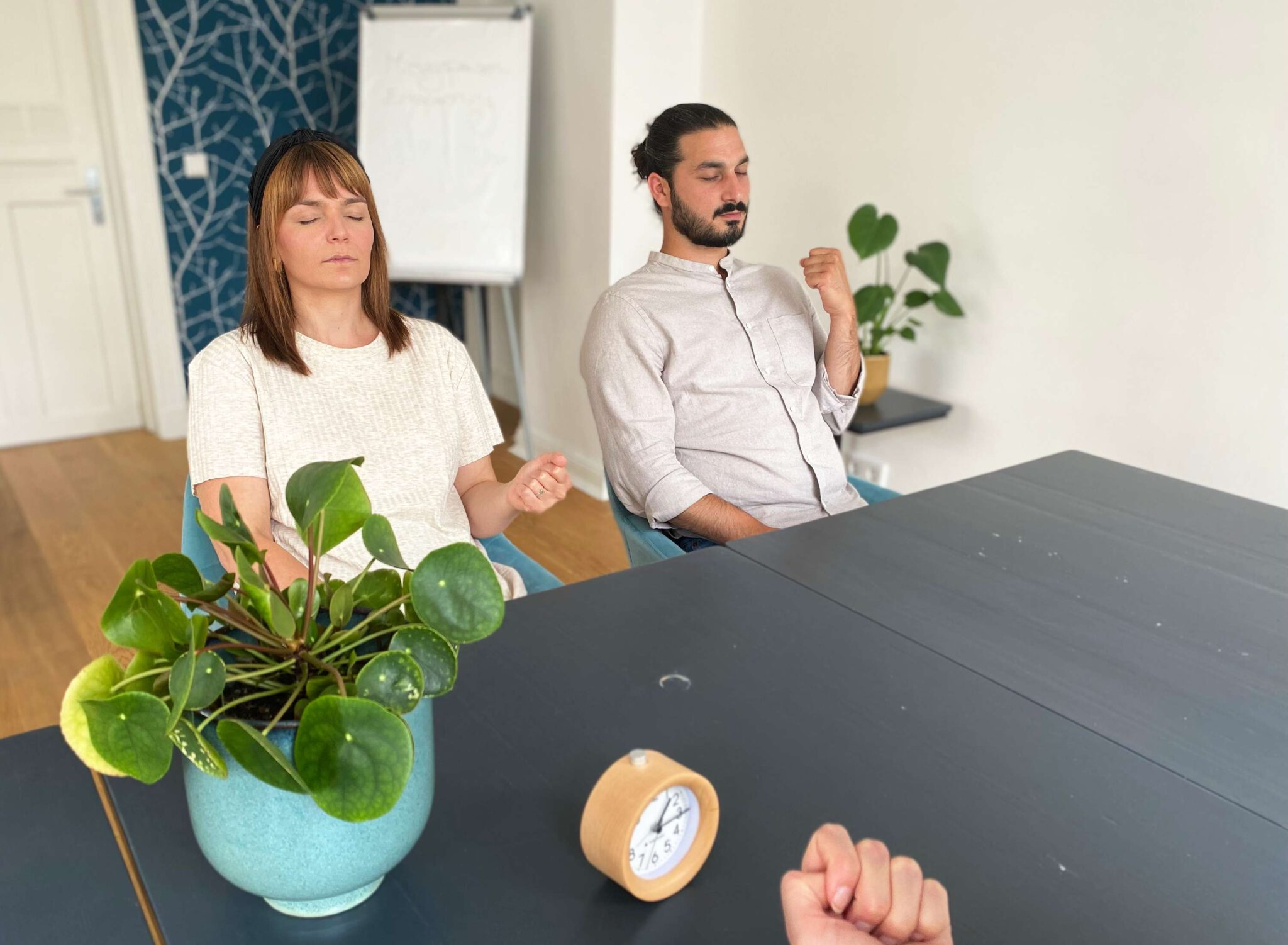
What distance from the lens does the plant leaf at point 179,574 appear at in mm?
718

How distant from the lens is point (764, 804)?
901 mm

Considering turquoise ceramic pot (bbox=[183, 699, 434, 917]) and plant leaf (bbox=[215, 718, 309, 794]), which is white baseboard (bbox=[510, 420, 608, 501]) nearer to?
turquoise ceramic pot (bbox=[183, 699, 434, 917])

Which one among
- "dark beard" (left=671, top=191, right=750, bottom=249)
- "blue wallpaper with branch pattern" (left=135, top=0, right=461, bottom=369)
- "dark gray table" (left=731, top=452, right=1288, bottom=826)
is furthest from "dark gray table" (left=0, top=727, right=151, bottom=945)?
"blue wallpaper with branch pattern" (left=135, top=0, right=461, bottom=369)

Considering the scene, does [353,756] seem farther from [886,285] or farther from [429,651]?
[886,285]

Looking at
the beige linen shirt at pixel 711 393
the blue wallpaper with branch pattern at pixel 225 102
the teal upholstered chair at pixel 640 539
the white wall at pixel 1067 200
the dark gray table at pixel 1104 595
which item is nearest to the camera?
the dark gray table at pixel 1104 595

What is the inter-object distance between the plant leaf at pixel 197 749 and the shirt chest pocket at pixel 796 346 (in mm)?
1584

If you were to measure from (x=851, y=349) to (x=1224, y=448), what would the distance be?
97cm

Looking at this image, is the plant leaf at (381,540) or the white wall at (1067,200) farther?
the white wall at (1067,200)

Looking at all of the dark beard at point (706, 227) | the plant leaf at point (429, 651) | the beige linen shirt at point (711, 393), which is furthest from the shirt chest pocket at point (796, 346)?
the plant leaf at point (429, 651)

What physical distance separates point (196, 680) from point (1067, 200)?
2.49 metres

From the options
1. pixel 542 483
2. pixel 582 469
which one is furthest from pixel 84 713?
pixel 582 469

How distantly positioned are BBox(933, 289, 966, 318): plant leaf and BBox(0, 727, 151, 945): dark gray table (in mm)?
2371

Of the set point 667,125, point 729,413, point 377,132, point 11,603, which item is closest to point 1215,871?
point 729,413

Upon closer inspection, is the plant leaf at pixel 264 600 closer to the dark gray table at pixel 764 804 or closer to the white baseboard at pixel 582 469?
the dark gray table at pixel 764 804
